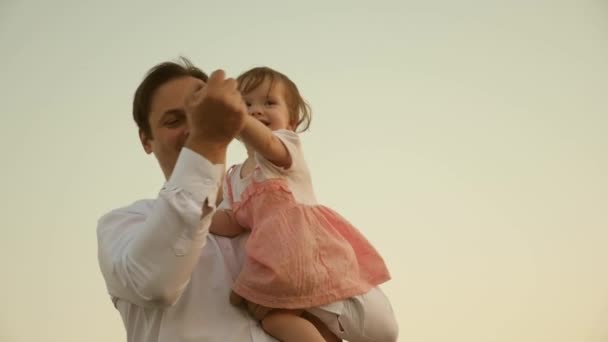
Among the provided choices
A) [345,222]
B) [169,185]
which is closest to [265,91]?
[345,222]

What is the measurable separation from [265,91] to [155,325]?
0.84m

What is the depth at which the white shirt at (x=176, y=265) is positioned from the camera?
4.23ft

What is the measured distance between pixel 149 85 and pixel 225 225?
1.56 feet

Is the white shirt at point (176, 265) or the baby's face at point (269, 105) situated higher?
the baby's face at point (269, 105)

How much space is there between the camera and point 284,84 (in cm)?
218

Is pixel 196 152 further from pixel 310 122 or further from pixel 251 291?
pixel 310 122

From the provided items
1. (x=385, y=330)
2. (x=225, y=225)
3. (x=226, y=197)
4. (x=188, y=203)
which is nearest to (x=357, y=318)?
(x=385, y=330)

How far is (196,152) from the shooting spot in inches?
51.1

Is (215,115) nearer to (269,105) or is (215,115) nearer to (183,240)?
(183,240)

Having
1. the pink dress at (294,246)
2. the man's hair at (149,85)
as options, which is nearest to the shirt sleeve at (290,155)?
the pink dress at (294,246)

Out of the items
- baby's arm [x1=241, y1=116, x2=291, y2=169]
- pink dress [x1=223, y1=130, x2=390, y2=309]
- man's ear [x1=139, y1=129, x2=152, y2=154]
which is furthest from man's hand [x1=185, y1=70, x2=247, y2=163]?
man's ear [x1=139, y1=129, x2=152, y2=154]

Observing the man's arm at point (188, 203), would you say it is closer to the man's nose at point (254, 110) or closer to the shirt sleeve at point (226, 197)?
the shirt sleeve at point (226, 197)

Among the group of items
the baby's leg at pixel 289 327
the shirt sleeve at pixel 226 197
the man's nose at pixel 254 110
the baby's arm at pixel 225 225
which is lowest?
the baby's leg at pixel 289 327

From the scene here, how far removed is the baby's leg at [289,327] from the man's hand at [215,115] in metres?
0.52
